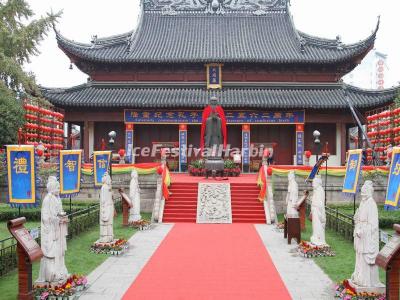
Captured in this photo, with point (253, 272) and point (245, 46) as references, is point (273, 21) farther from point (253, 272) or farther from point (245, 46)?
point (253, 272)

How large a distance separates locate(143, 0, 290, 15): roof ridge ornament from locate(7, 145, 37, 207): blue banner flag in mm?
24117

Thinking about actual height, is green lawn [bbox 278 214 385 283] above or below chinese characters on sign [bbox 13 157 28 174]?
below

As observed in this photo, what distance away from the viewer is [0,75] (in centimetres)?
1408

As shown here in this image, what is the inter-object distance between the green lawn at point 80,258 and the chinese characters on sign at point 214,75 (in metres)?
15.4

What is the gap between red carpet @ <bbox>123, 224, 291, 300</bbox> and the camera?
813 centimetres

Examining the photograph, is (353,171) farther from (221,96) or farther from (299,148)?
(221,96)

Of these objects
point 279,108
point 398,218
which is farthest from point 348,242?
point 279,108

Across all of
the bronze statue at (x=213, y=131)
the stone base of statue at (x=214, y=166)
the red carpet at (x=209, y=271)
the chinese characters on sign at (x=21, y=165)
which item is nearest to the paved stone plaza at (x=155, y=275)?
the red carpet at (x=209, y=271)

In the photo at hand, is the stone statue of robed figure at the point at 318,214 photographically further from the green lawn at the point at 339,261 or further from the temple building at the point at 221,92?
the temple building at the point at 221,92

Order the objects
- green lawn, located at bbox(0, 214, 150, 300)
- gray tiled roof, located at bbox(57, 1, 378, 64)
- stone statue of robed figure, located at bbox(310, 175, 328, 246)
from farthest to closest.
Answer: gray tiled roof, located at bbox(57, 1, 378, 64), stone statue of robed figure, located at bbox(310, 175, 328, 246), green lawn, located at bbox(0, 214, 150, 300)

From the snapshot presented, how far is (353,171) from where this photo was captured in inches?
534

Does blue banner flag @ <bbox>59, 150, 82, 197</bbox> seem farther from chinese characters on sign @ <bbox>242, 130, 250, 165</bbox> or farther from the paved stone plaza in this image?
chinese characters on sign @ <bbox>242, 130, 250, 165</bbox>

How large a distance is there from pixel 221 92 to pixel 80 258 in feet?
63.5

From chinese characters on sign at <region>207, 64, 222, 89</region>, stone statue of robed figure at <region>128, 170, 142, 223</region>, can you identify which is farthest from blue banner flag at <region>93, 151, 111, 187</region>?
chinese characters on sign at <region>207, 64, 222, 89</region>
